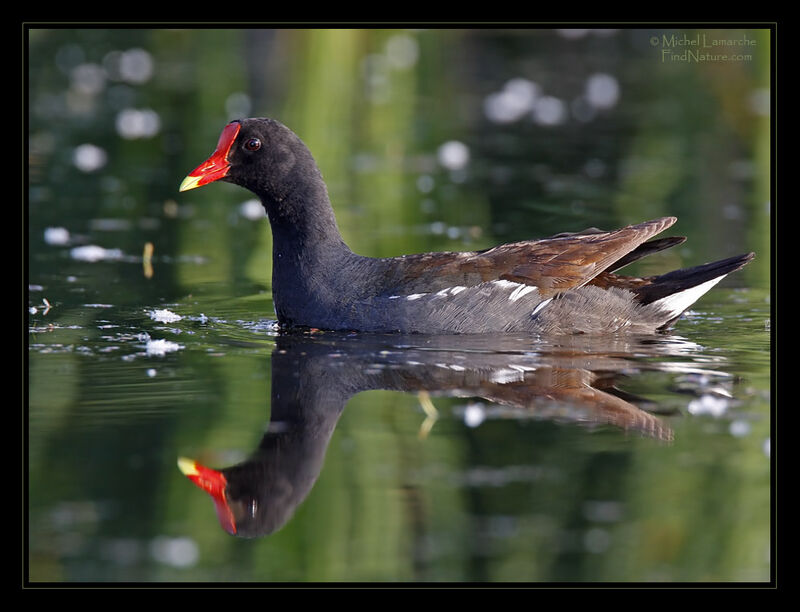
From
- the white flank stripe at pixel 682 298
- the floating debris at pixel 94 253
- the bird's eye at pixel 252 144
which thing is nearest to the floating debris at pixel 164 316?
the bird's eye at pixel 252 144

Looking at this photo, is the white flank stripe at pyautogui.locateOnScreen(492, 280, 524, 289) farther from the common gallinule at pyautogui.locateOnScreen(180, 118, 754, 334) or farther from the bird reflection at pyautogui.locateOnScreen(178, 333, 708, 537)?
the bird reflection at pyautogui.locateOnScreen(178, 333, 708, 537)

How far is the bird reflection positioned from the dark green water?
2cm

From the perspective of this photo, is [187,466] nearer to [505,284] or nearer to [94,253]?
[505,284]

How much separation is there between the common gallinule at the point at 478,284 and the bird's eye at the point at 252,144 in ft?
1.08

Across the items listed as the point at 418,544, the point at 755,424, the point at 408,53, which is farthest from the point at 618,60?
the point at 418,544

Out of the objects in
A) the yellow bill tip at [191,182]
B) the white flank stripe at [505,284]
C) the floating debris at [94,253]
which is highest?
the yellow bill tip at [191,182]

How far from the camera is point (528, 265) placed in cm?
694

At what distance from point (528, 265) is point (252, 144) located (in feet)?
6.14

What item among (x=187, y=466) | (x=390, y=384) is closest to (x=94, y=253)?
(x=390, y=384)

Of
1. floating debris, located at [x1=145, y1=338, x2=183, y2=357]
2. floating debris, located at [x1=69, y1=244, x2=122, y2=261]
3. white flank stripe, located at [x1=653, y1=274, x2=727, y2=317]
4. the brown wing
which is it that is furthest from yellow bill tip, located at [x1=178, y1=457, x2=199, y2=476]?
floating debris, located at [x1=69, y1=244, x2=122, y2=261]

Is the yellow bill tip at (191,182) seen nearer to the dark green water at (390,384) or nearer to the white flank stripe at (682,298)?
the dark green water at (390,384)

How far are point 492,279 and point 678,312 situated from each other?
3.76 feet

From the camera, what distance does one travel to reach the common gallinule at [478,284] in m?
6.87

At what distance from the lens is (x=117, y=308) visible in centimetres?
763
